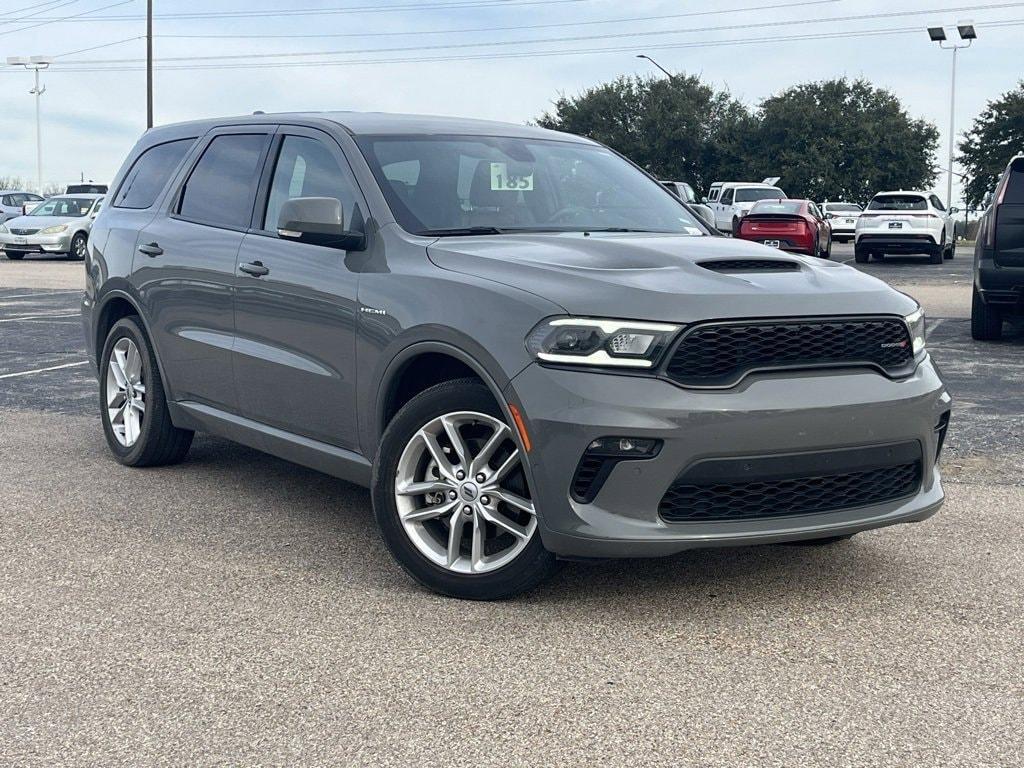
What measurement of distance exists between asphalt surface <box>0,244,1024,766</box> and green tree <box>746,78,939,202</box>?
203ft

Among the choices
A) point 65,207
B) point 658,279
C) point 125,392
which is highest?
point 658,279

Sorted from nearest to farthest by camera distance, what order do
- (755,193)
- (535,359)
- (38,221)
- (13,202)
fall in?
(535,359) → (38,221) → (13,202) → (755,193)

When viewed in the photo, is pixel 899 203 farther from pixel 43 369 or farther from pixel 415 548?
pixel 415 548

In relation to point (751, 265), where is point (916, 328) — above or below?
below

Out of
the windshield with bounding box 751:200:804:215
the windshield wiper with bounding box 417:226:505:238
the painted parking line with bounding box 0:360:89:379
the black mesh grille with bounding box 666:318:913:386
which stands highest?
the windshield wiper with bounding box 417:226:505:238

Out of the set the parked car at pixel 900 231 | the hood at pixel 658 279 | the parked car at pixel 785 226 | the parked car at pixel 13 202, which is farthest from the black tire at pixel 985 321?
the parked car at pixel 13 202

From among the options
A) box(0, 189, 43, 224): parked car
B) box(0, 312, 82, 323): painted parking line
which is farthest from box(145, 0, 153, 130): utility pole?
box(0, 312, 82, 323): painted parking line

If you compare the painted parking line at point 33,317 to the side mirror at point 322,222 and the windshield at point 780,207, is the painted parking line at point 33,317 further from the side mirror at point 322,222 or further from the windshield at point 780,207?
the windshield at point 780,207

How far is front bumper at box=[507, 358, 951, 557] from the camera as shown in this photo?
4055 millimetres

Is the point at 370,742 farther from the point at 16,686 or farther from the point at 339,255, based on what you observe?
the point at 339,255

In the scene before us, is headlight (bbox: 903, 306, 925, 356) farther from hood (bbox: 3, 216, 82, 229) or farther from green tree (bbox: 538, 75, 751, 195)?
green tree (bbox: 538, 75, 751, 195)

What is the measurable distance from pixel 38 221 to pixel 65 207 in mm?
819

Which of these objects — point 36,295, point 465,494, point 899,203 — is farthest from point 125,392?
point 899,203

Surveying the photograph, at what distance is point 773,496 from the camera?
426 centimetres
